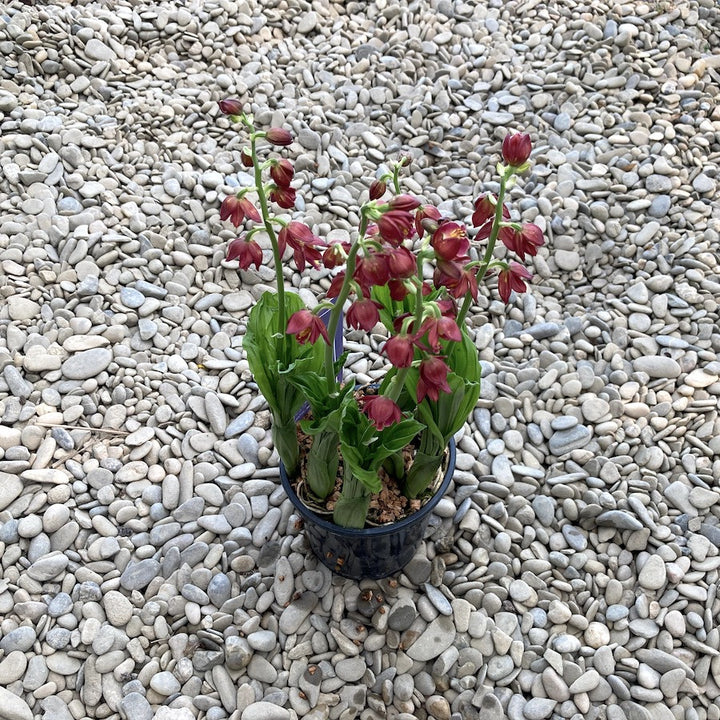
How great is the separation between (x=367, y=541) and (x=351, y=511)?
107 mm

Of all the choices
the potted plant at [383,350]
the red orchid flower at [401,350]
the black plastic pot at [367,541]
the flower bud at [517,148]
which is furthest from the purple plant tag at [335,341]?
the flower bud at [517,148]

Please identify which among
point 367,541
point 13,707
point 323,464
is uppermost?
point 323,464

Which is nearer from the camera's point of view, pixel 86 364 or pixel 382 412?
pixel 382 412

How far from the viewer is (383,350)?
1.29 meters

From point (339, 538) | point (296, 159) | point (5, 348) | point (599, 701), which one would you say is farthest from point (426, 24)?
point (599, 701)

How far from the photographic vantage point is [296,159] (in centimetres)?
264

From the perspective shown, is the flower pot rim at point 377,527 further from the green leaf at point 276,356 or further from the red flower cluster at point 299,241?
the red flower cluster at point 299,241

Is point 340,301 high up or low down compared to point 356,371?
up

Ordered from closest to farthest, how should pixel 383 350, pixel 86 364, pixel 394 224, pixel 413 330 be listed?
1. pixel 394 224
2. pixel 413 330
3. pixel 383 350
4. pixel 86 364

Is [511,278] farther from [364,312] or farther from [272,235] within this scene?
[272,235]

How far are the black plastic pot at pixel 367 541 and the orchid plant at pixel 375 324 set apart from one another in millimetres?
32

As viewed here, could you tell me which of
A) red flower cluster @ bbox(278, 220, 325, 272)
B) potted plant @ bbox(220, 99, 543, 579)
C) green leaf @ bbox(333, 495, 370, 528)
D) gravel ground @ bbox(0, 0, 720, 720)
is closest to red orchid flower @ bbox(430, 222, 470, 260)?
potted plant @ bbox(220, 99, 543, 579)

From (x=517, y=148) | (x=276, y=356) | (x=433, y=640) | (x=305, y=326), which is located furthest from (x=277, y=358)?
(x=433, y=640)

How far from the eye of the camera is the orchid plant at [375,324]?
1.13m
